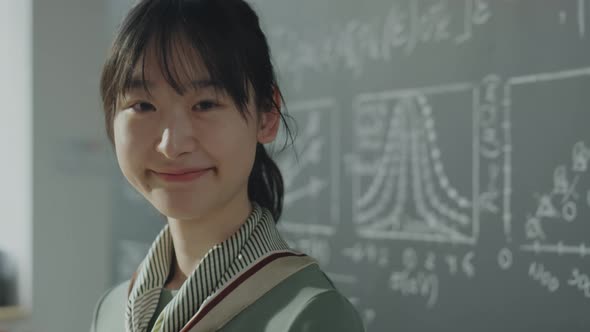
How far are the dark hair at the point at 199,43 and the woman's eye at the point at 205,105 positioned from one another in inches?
1.1

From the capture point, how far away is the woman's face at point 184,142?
988 mm

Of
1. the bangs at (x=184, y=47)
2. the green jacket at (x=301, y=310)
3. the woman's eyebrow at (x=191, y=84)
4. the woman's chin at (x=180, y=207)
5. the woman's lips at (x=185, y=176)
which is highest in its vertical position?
the bangs at (x=184, y=47)

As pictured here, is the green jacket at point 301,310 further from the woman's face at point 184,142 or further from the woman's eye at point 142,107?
the woman's eye at point 142,107

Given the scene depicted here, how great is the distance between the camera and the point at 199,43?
3.25ft

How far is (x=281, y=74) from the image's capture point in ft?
6.76

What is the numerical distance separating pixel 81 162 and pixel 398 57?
63.4 inches

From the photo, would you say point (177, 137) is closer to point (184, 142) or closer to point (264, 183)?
point (184, 142)

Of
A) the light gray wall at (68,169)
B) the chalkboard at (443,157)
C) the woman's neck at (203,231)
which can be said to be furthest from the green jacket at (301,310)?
the light gray wall at (68,169)

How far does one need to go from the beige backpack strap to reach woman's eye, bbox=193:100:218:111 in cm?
22

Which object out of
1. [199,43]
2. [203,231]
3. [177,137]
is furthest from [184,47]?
[203,231]

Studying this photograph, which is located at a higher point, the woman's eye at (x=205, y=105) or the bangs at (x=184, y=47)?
the bangs at (x=184, y=47)

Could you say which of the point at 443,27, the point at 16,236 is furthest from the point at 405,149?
the point at 16,236

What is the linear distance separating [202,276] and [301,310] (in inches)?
→ 6.5

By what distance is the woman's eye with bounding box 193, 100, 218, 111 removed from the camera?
1.00 metres
